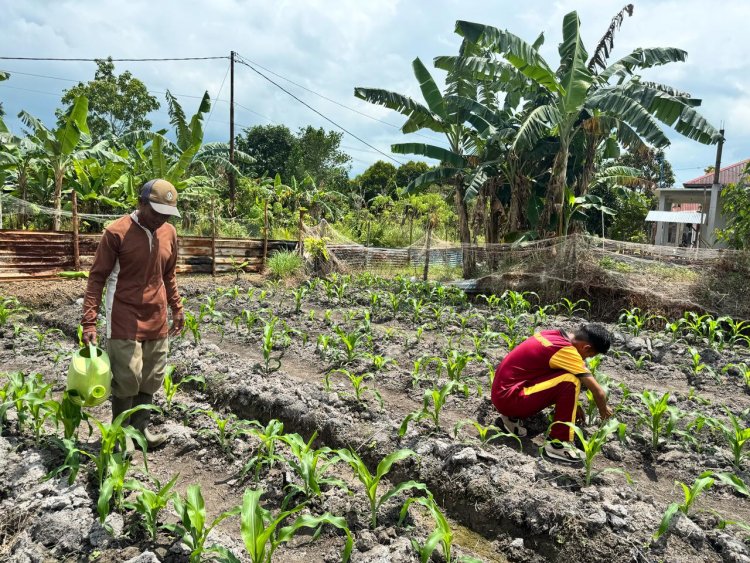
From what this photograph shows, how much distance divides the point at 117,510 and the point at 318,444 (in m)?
1.52

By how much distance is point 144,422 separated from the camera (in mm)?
3488

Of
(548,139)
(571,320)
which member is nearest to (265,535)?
(571,320)

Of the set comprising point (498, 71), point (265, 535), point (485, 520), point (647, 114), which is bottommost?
point (485, 520)

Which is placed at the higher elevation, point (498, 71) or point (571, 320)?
point (498, 71)

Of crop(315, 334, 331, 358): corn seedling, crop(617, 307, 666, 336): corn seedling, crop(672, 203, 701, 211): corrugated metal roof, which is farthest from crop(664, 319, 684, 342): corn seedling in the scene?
crop(672, 203, 701, 211): corrugated metal roof

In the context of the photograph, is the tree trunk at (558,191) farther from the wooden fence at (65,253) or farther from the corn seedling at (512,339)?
the wooden fence at (65,253)

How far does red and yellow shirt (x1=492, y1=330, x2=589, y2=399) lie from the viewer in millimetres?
3506

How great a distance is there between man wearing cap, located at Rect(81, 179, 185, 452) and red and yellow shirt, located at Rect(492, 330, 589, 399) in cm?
246

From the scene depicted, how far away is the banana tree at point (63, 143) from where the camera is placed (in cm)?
1022

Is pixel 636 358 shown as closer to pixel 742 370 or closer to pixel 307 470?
pixel 742 370

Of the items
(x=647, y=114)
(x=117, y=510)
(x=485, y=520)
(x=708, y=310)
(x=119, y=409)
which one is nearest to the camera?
(x=117, y=510)

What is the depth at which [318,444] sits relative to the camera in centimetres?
382

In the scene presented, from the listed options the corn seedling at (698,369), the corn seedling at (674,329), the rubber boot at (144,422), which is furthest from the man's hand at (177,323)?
the corn seedling at (674,329)

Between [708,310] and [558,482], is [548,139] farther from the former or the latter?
[558,482]
